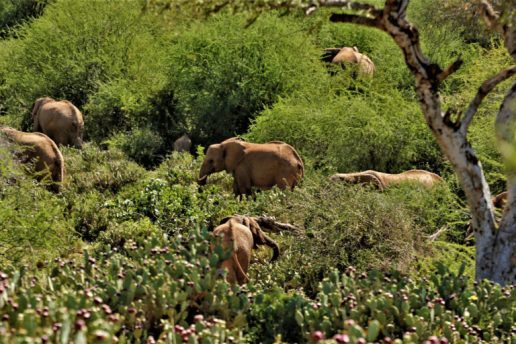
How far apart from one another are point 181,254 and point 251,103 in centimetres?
1242

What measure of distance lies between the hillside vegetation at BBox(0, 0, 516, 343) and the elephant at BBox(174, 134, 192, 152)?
65 cm

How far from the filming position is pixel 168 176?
1569 centimetres

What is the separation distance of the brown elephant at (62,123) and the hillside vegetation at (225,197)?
1.46 ft

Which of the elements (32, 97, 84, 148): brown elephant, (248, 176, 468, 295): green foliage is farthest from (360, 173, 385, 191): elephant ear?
(32, 97, 84, 148): brown elephant

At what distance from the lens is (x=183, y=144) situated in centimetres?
1895

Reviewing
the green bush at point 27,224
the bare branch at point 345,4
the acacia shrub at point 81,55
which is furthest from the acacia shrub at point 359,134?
the bare branch at point 345,4

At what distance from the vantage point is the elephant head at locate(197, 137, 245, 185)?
14375 mm

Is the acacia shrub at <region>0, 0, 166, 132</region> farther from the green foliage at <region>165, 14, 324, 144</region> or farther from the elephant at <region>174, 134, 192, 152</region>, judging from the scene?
the elephant at <region>174, 134, 192, 152</region>

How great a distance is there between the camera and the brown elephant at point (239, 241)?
9.27 meters

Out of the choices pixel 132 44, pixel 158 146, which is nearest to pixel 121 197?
pixel 158 146

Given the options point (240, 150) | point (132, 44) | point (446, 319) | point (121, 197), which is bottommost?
point (132, 44)

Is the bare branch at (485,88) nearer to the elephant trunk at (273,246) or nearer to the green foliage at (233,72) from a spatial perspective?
the elephant trunk at (273,246)

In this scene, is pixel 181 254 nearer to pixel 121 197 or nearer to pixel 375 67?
pixel 121 197

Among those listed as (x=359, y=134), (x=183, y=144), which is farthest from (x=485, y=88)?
(x=183, y=144)
